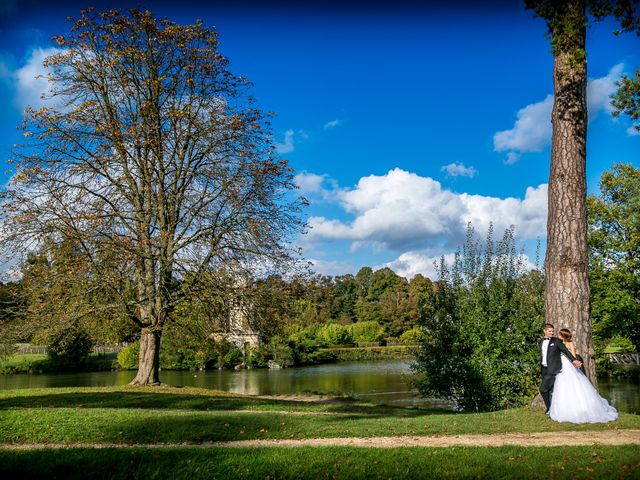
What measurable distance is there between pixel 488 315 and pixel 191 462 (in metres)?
9.50

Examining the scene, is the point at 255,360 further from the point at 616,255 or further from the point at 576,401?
the point at 576,401

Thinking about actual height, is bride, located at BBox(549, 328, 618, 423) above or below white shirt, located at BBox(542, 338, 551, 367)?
below

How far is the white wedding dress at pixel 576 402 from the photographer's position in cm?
892

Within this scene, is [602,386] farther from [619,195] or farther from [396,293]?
[396,293]

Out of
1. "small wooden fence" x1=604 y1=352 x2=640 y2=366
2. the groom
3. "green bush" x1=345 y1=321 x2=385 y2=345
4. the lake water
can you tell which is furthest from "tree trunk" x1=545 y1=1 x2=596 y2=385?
"green bush" x1=345 y1=321 x2=385 y2=345

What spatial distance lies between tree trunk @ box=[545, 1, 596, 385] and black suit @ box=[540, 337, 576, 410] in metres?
0.53

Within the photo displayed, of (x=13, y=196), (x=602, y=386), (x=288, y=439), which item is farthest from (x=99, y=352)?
(x=288, y=439)

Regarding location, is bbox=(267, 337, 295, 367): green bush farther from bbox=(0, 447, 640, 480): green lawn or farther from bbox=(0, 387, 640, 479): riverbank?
bbox=(0, 447, 640, 480): green lawn

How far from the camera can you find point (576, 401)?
900cm

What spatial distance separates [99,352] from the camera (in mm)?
46562

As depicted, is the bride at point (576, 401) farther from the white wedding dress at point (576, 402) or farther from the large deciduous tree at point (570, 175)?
the large deciduous tree at point (570, 175)

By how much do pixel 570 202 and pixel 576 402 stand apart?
3.67m

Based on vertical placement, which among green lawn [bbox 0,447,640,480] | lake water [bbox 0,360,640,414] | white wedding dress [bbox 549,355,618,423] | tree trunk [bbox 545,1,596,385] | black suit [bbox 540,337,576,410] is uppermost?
tree trunk [bbox 545,1,596,385]

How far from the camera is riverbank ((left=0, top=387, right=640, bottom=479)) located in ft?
19.7
